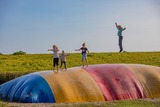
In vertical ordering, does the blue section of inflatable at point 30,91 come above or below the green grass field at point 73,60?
below

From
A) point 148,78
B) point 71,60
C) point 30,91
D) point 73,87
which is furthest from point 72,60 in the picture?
point 30,91

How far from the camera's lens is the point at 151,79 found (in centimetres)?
1786

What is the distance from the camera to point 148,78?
17.9m

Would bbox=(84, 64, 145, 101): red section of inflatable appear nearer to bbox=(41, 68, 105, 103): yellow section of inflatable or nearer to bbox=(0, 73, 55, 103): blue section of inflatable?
bbox=(41, 68, 105, 103): yellow section of inflatable

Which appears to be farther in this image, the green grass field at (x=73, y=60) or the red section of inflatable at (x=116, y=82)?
the green grass field at (x=73, y=60)

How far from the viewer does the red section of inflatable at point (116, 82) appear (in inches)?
645

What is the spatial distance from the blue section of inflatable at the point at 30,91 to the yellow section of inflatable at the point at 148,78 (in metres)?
4.55

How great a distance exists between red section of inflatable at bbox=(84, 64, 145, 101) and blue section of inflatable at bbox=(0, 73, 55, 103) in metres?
2.42

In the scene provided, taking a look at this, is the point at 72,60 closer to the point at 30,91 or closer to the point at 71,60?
the point at 71,60

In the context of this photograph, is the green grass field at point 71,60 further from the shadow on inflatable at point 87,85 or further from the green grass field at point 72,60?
the shadow on inflatable at point 87,85

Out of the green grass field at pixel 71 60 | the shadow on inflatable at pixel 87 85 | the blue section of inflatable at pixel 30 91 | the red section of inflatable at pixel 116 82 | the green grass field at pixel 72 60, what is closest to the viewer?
the blue section of inflatable at pixel 30 91

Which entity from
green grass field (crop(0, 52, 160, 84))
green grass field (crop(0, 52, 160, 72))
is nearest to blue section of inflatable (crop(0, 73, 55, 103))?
green grass field (crop(0, 52, 160, 84))

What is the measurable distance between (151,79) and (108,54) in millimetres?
14594

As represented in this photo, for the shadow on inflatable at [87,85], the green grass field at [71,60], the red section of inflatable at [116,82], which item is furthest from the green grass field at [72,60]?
the red section of inflatable at [116,82]
